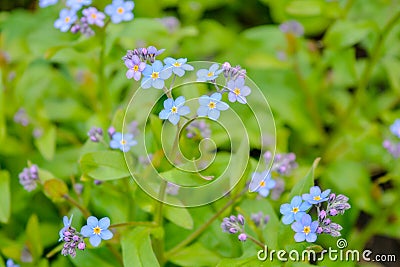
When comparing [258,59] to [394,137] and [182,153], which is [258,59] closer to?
[394,137]

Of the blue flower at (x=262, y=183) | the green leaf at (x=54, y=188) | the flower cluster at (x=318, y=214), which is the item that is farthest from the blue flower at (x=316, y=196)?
the green leaf at (x=54, y=188)

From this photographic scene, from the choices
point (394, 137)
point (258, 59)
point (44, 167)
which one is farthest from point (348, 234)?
point (44, 167)

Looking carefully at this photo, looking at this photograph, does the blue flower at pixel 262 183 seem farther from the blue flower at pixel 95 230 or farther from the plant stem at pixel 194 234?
the blue flower at pixel 95 230

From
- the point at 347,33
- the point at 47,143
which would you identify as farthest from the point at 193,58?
the point at 47,143

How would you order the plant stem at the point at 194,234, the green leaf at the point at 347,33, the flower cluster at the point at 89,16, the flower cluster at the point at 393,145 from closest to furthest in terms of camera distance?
the plant stem at the point at 194,234 → the flower cluster at the point at 89,16 → the flower cluster at the point at 393,145 → the green leaf at the point at 347,33

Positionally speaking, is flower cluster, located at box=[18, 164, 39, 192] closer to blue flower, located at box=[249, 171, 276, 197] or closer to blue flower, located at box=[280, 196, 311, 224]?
blue flower, located at box=[249, 171, 276, 197]
